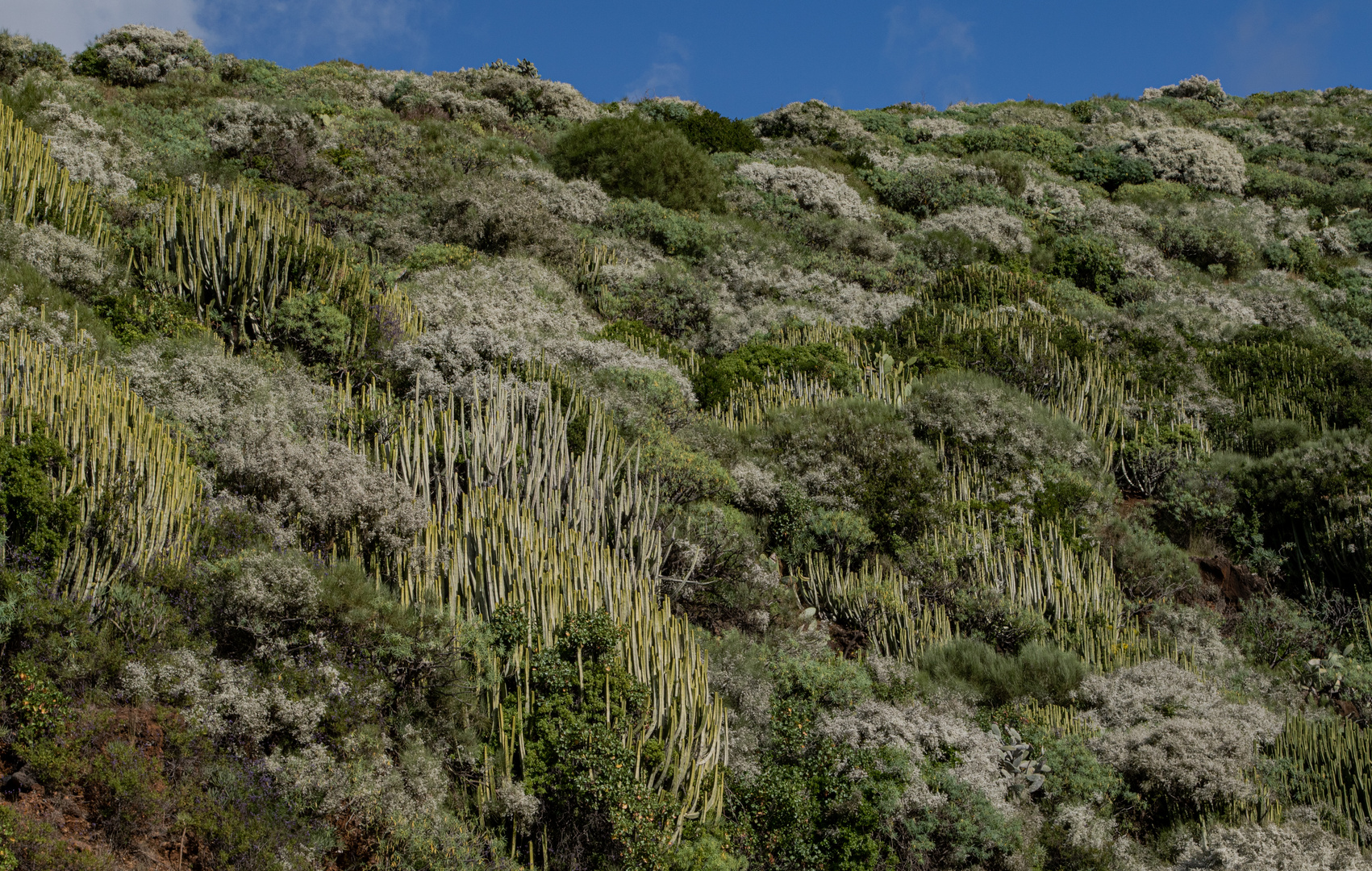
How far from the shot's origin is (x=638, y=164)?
23531 mm

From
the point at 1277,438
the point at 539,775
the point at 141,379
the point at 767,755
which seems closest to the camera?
the point at 539,775

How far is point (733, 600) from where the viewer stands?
10836 millimetres

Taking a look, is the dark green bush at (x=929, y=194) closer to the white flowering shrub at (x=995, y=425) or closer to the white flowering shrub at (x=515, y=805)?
the white flowering shrub at (x=995, y=425)

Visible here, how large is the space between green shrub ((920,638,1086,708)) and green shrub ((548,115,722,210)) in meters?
15.6

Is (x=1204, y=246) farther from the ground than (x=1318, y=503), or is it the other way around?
(x=1204, y=246)

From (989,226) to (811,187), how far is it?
499 cm

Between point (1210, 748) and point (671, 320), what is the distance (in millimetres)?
12002

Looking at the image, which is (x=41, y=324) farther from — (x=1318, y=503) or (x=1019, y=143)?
(x=1019, y=143)

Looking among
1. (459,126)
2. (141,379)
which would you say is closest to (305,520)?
(141,379)

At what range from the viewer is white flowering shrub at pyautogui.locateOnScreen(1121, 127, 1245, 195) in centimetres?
3072

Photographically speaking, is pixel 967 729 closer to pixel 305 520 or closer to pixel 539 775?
pixel 539 775

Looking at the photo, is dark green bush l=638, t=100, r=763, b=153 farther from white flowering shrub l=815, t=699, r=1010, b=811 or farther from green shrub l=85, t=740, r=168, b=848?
green shrub l=85, t=740, r=168, b=848

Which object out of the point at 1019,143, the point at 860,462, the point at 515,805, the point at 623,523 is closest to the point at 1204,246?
the point at 1019,143

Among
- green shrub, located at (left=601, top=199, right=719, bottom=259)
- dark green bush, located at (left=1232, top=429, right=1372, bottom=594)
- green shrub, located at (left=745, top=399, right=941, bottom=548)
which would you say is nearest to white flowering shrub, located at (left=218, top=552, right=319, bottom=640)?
green shrub, located at (left=745, top=399, right=941, bottom=548)
